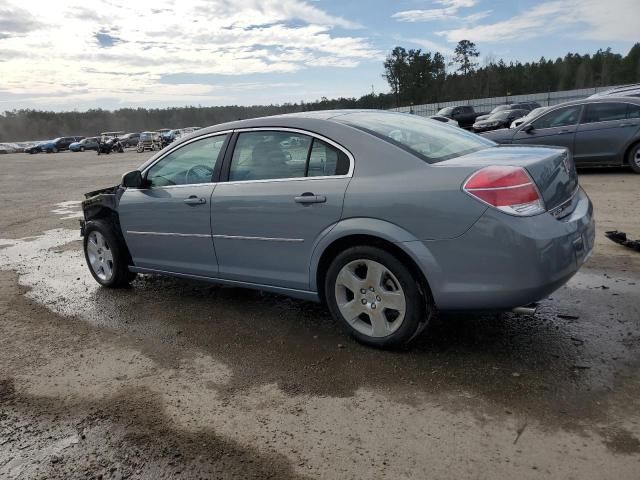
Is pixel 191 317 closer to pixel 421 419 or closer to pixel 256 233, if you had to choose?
pixel 256 233

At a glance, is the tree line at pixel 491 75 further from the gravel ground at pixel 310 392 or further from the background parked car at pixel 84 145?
the gravel ground at pixel 310 392

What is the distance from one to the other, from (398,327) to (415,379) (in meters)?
0.37

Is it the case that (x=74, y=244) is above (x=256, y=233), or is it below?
below

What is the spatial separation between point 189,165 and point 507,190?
9.03ft

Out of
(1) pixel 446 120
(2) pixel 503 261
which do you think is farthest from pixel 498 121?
(2) pixel 503 261

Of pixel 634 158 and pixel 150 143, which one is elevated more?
pixel 634 158

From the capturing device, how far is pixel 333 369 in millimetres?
3475

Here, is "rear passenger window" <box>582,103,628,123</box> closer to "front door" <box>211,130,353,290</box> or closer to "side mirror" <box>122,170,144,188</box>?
"front door" <box>211,130,353,290</box>

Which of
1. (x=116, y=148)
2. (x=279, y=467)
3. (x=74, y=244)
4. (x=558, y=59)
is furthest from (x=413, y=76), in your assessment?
(x=279, y=467)

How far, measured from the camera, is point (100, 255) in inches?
221

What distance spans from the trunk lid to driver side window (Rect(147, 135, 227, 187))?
1.98 metres

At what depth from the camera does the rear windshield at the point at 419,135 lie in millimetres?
3600

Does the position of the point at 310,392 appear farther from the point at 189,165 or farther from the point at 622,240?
the point at 622,240

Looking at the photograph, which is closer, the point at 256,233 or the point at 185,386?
the point at 185,386
